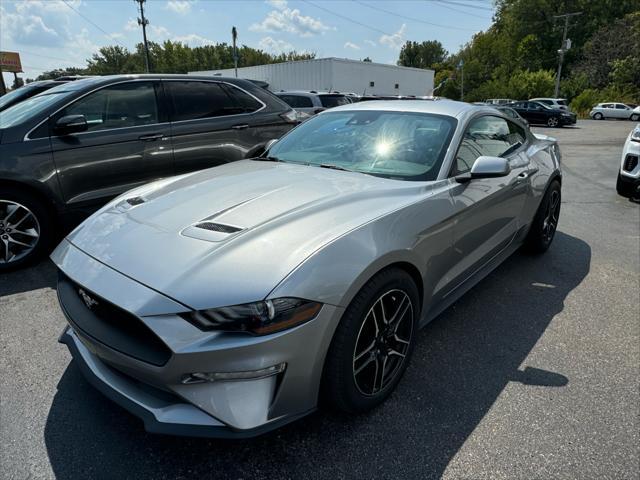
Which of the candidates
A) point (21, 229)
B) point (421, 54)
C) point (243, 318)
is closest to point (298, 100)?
point (21, 229)

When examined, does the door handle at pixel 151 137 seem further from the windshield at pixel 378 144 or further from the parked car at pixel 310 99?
the parked car at pixel 310 99

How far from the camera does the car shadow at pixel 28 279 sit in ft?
11.8

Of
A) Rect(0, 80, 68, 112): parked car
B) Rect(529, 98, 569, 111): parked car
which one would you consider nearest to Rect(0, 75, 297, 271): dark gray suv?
Rect(0, 80, 68, 112): parked car

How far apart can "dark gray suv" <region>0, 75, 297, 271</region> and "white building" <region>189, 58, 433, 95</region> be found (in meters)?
28.5

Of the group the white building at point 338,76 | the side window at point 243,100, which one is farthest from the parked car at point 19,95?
the white building at point 338,76

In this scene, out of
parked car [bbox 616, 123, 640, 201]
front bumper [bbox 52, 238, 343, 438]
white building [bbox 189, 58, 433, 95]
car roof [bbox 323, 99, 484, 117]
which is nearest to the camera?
front bumper [bbox 52, 238, 343, 438]

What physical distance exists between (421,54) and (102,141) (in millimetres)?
119505

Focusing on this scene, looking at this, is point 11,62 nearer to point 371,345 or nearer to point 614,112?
point 371,345

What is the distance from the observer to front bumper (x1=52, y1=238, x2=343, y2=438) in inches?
63.6

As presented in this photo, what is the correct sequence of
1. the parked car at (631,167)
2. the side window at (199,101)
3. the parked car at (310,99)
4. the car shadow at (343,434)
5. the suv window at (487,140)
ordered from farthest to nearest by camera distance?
the parked car at (310,99) < the parked car at (631,167) < the side window at (199,101) < the suv window at (487,140) < the car shadow at (343,434)

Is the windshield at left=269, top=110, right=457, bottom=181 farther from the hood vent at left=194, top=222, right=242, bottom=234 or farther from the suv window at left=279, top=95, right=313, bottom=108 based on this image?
the suv window at left=279, top=95, right=313, bottom=108

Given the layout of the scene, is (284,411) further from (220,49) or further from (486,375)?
(220,49)

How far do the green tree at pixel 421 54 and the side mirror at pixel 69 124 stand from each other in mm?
116995

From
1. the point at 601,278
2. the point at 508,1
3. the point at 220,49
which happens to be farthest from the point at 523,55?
the point at 601,278
